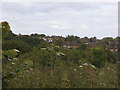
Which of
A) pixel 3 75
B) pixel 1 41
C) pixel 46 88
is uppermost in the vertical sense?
pixel 1 41

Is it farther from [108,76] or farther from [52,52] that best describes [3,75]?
[108,76]

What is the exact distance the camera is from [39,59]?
7.74m

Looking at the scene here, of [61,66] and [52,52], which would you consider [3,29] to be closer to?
[61,66]

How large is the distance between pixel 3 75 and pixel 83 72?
2814mm

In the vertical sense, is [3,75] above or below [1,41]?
below

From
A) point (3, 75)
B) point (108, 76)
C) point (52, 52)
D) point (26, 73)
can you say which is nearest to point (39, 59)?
point (52, 52)

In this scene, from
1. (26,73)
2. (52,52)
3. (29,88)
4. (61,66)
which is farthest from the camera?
(52,52)

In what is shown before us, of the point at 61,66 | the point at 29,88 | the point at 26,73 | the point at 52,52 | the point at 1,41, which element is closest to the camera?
the point at 1,41

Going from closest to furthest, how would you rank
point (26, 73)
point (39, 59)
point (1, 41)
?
1. point (1, 41)
2. point (26, 73)
3. point (39, 59)

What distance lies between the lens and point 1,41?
2740 millimetres

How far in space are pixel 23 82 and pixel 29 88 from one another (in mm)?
153

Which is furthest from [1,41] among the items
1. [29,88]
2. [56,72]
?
[56,72]

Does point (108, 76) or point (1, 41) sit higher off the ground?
point (1, 41)

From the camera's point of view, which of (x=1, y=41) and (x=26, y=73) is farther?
(x=26, y=73)
